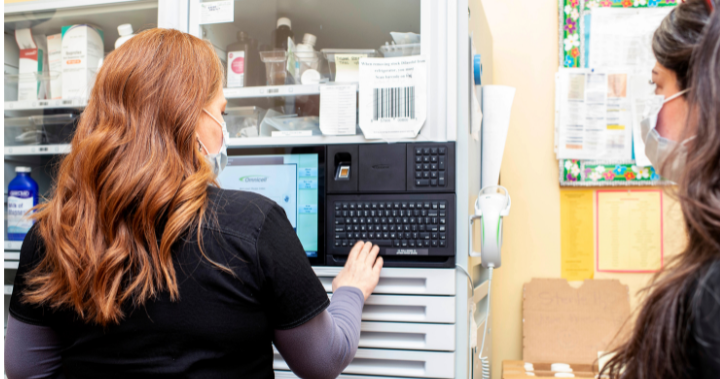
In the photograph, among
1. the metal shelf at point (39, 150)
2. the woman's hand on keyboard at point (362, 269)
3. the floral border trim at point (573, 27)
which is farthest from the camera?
the floral border trim at point (573, 27)

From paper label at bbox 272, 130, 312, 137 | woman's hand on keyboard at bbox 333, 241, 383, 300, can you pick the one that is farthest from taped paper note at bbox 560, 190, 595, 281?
paper label at bbox 272, 130, 312, 137

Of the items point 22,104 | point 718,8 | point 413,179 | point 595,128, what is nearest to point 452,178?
point 413,179

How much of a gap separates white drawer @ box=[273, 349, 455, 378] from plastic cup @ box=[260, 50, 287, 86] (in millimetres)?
745

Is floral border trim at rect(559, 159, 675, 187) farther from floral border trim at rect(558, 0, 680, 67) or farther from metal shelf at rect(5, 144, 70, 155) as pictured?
metal shelf at rect(5, 144, 70, 155)

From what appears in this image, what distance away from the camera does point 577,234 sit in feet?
5.43

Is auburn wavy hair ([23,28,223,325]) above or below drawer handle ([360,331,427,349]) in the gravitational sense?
above

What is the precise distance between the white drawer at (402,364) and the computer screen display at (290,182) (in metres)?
0.27

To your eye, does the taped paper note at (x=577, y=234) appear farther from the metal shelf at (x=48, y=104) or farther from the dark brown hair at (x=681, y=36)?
the metal shelf at (x=48, y=104)

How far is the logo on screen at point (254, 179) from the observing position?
1307 mm

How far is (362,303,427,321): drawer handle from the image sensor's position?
1136 mm

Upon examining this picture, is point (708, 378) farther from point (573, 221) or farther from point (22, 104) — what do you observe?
point (22, 104)

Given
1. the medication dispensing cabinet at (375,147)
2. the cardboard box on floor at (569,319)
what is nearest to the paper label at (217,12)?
the medication dispensing cabinet at (375,147)

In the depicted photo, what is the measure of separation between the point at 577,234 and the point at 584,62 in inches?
22.6

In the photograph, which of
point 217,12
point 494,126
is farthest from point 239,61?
point 494,126
